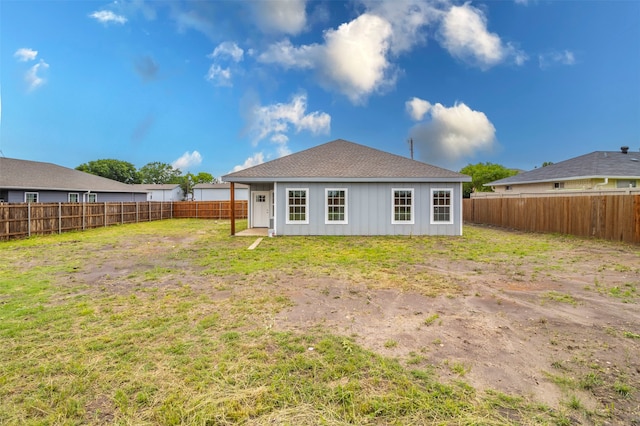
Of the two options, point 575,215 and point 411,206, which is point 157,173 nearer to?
point 411,206

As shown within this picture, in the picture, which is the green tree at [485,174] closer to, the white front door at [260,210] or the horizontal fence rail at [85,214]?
the horizontal fence rail at [85,214]

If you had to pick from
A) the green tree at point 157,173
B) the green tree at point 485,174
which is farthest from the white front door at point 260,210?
the green tree at point 157,173

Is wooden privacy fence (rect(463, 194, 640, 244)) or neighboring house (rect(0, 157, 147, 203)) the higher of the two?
neighboring house (rect(0, 157, 147, 203))

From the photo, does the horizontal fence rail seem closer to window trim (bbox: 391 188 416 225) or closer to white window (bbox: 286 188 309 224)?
white window (bbox: 286 188 309 224)

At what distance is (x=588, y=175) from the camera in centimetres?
1789

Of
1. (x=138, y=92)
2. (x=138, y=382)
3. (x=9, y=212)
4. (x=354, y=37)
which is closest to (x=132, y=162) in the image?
(x=138, y=92)

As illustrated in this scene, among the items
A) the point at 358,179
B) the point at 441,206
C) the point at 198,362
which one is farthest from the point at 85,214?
the point at 441,206

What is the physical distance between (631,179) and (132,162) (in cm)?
7274

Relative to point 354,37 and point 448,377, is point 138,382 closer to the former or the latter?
point 448,377

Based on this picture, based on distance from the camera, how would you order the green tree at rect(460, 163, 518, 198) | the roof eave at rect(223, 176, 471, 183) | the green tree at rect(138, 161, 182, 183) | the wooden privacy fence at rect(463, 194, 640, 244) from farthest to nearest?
the green tree at rect(138, 161, 182, 183) < the green tree at rect(460, 163, 518, 198) < the roof eave at rect(223, 176, 471, 183) < the wooden privacy fence at rect(463, 194, 640, 244)

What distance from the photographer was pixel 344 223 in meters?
13.6

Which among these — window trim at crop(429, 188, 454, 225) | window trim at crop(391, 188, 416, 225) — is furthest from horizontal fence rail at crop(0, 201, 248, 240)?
window trim at crop(429, 188, 454, 225)

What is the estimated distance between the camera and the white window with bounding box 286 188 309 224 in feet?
44.7

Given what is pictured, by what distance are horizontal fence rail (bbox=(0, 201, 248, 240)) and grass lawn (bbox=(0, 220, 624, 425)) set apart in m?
8.74
